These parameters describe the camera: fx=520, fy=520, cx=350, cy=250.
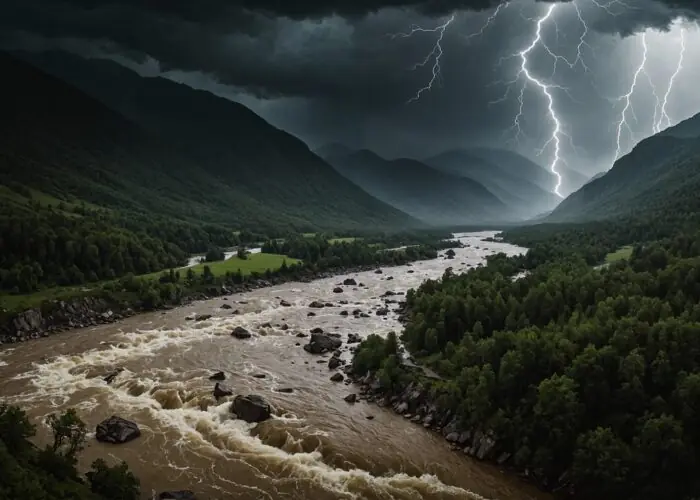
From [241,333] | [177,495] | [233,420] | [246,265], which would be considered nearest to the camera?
[177,495]

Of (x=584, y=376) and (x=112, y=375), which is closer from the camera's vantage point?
(x=584, y=376)

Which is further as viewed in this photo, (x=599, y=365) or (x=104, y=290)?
(x=104, y=290)

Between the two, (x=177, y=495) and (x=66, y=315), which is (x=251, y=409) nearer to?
(x=177, y=495)

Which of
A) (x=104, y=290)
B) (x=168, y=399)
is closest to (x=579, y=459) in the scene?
(x=168, y=399)

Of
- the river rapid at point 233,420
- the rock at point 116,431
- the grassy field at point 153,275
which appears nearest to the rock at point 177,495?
the river rapid at point 233,420

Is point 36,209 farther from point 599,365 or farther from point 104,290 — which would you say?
point 599,365

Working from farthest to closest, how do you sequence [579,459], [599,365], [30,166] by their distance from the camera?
[30,166] < [599,365] < [579,459]

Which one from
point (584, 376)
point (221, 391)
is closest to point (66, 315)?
point (221, 391)
